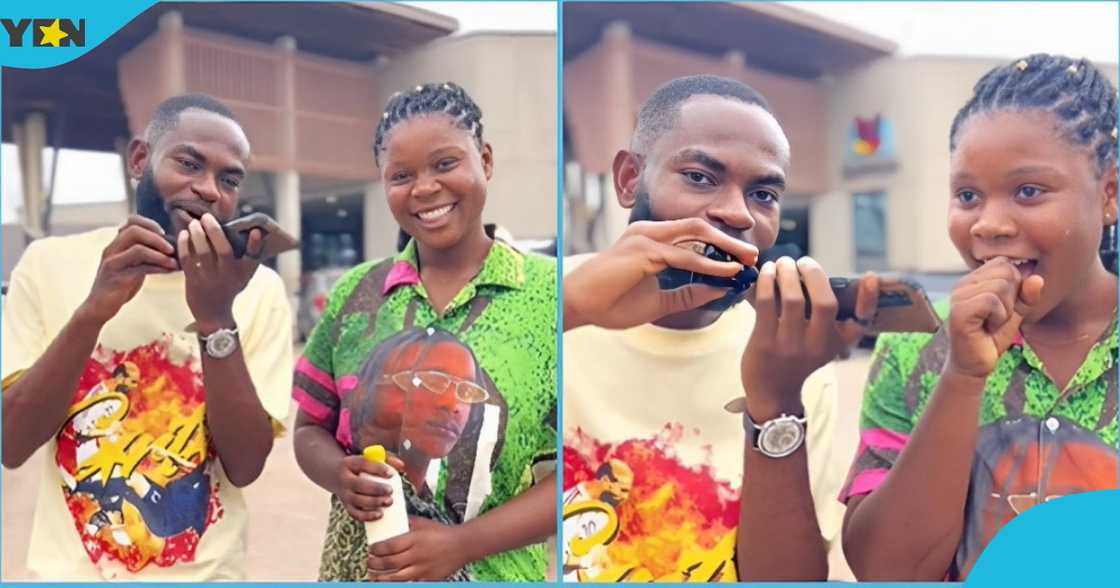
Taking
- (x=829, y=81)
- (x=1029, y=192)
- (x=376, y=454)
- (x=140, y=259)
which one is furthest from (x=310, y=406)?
(x=1029, y=192)

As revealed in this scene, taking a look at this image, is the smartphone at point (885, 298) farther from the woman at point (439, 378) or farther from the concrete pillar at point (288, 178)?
the concrete pillar at point (288, 178)

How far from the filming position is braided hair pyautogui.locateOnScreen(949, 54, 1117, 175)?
2467 mm

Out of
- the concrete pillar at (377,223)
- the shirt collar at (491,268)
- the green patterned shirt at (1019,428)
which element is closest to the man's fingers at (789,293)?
the green patterned shirt at (1019,428)

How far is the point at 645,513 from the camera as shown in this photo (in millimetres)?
2508

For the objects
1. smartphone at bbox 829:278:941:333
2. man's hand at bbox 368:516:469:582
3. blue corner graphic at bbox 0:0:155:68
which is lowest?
man's hand at bbox 368:516:469:582

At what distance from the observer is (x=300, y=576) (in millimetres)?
2635

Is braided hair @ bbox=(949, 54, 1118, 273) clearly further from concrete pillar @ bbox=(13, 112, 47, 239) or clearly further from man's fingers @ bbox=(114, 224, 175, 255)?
concrete pillar @ bbox=(13, 112, 47, 239)

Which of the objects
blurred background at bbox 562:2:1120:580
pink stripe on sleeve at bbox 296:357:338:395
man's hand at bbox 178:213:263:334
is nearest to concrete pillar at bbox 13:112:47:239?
man's hand at bbox 178:213:263:334

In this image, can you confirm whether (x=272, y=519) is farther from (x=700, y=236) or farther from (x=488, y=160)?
(x=700, y=236)

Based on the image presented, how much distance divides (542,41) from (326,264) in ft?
2.66

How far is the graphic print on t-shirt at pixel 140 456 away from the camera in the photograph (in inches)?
102

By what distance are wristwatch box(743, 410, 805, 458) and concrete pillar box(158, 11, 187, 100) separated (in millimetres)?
1680

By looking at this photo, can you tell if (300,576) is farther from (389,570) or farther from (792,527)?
(792,527)

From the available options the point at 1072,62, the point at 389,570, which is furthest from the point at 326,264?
the point at 1072,62
